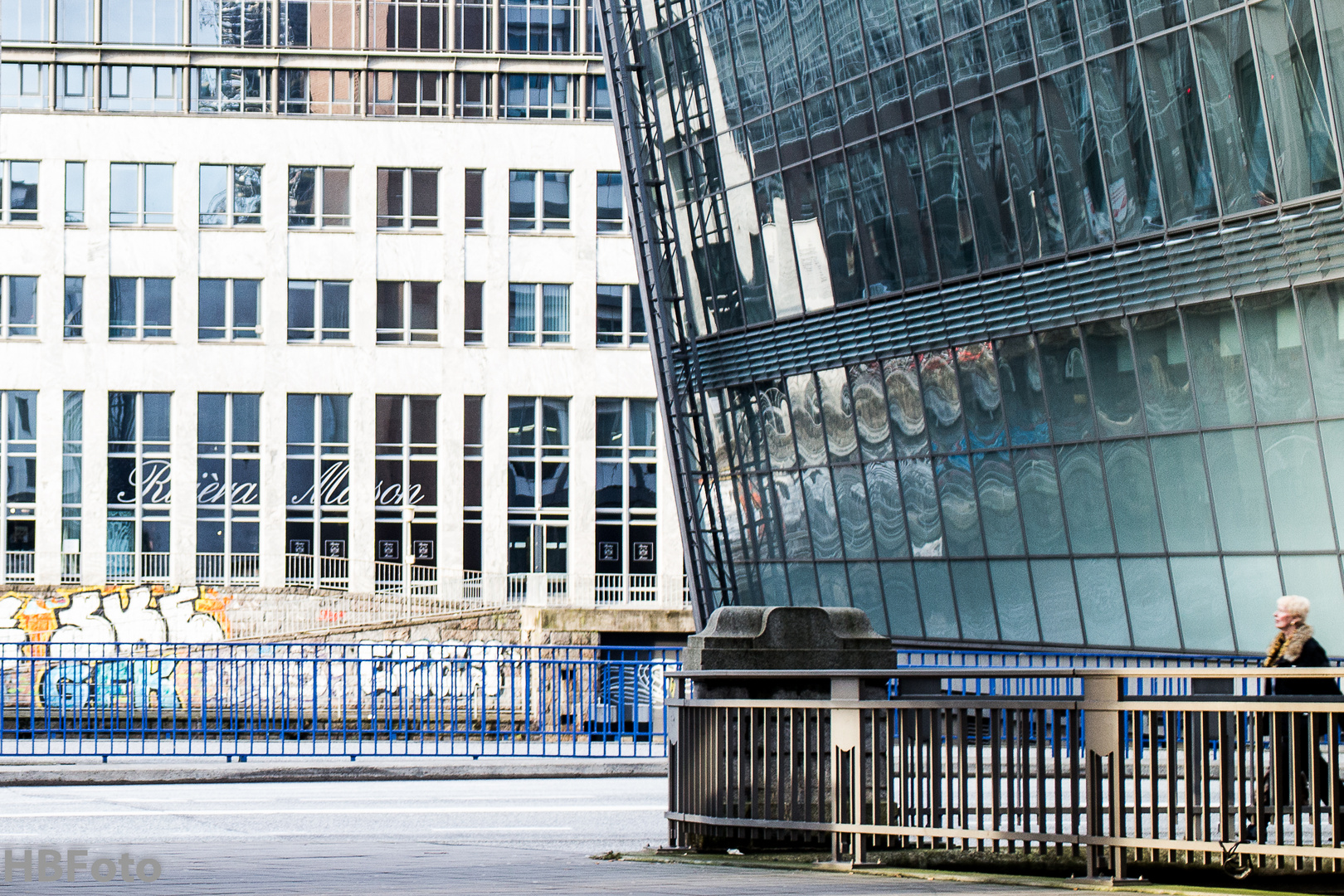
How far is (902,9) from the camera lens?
83.7 ft

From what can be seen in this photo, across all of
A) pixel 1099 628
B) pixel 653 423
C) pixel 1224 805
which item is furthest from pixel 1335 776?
pixel 653 423

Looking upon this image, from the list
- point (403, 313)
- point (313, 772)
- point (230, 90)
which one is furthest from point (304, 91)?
point (313, 772)

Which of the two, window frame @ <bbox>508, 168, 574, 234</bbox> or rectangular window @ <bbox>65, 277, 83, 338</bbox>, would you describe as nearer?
rectangular window @ <bbox>65, 277, 83, 338</bbox>

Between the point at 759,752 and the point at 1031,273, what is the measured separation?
1615cm

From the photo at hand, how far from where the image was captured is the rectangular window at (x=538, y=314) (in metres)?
54.3

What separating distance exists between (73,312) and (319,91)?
1068 centimetres

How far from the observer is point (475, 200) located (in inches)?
2148

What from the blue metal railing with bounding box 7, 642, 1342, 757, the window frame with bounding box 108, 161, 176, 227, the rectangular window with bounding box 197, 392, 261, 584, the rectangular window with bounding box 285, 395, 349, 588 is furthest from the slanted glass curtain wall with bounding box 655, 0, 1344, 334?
the window frame with bounding box 108, 161, 176, 227

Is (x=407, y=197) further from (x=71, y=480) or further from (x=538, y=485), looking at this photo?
(x=71, y=480)

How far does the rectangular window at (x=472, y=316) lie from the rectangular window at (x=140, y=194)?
31.5 feet

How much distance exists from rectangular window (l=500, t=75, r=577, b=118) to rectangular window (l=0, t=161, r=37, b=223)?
15025 mm

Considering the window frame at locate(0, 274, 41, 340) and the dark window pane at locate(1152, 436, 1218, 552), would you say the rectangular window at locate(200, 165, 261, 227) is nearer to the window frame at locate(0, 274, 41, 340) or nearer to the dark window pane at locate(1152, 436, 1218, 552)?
the window frame at locate(0, 274, 41, 340)

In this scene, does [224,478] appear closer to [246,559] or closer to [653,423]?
[246,559]

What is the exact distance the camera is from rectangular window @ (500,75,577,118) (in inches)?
2194
